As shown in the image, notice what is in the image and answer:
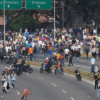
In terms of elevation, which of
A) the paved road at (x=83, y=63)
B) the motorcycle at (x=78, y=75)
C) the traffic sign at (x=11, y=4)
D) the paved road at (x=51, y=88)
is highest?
the traffic sign at (x=11, y=4)

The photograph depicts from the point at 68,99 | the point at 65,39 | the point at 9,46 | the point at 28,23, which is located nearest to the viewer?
the point at 68,99

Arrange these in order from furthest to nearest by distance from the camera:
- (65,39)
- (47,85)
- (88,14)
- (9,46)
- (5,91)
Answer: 1. (88,14)
2. (65,39)
3. (9,46)
4. (47,85)
5. (5,91)

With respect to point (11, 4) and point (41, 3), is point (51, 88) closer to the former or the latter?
point (41, 3)

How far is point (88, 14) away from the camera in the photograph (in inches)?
2130

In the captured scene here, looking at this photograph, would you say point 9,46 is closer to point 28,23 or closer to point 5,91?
point 5,91

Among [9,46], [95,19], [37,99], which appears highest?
[95,19]

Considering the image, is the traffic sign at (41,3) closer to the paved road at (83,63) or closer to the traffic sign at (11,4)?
the traffic sign at (11,4)

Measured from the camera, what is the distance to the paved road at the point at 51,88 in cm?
2414

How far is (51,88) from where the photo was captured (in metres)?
26.8

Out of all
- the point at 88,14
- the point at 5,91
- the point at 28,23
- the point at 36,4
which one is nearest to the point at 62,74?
the point at 5,91

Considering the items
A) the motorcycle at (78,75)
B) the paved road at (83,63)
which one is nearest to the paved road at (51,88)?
the motorcycle at (78,75)

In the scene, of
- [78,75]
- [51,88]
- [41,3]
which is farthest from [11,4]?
[51,88]

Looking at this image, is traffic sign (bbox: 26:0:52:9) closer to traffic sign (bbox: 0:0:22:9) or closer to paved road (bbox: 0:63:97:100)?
traffic sign (bbox: 0:0:22:9)

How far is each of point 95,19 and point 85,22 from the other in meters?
8.22
